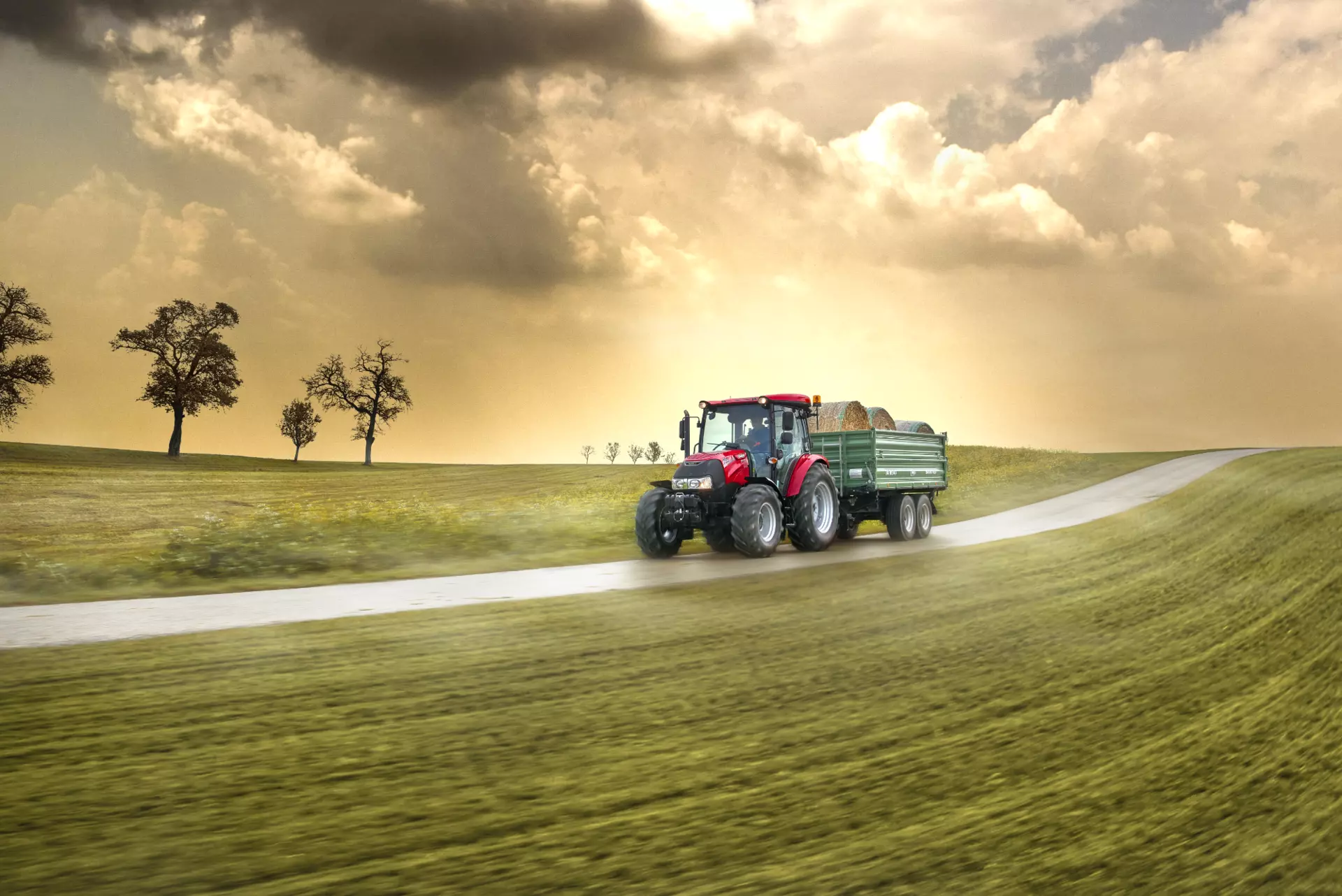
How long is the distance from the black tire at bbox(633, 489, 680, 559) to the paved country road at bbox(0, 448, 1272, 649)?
0.42 metres

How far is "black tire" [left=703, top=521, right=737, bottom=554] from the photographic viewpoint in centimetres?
1450

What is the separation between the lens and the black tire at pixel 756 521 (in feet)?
42.7

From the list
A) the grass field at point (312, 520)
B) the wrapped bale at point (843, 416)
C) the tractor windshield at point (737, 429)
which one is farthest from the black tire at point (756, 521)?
the wrapped bale at point (843, 416)

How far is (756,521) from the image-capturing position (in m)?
13.1

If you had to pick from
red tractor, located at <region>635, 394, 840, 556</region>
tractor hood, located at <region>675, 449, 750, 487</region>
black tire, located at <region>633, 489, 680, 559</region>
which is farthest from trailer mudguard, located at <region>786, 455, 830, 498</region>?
black tire, located at <region>633, 489, 680, 559</region>

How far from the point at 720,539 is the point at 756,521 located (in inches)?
65.5

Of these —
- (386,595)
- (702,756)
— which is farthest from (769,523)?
(702,756)

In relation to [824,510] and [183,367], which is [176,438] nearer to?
[183,367]

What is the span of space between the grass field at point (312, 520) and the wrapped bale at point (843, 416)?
3.30 metres

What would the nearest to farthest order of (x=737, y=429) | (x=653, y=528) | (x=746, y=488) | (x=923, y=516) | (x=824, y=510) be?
(x=746, y=488) → (x=653, y=528) → (x=737, y=429) → (x=824, y=510) → (x=923, y=516)

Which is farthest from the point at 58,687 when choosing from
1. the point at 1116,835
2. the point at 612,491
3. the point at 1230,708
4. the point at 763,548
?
the point at 612,491

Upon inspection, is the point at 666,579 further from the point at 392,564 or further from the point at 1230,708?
the point at 1230,708

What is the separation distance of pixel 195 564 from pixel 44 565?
1.72m

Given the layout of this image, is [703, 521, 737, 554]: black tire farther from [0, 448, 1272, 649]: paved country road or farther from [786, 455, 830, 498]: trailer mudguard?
[786, 455, 830, 498]: trailer mudguard
